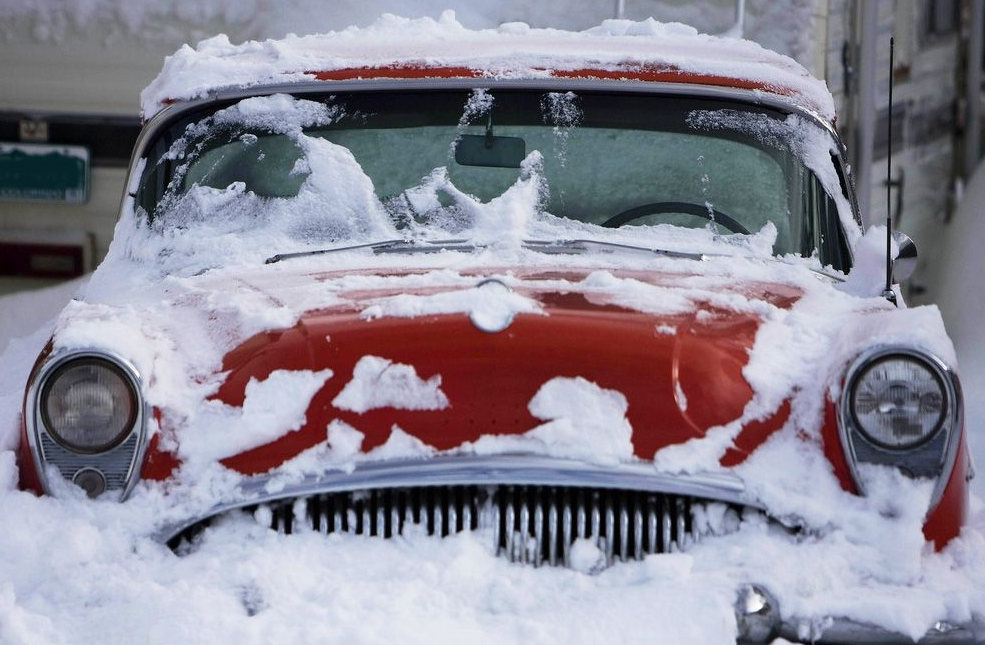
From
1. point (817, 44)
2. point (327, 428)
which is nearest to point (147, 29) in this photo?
point (817, 44)

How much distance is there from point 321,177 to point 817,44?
14.3ft

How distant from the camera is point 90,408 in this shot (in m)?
2.69

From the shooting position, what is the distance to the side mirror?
346cm

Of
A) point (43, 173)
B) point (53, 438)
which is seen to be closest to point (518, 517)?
point (53, 438)

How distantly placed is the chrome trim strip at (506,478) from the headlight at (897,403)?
0.83ft

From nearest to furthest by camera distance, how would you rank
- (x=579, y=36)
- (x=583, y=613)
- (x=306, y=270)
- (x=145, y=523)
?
1. (x=583, y=613)
2. (x=145, y=523)
3. (x=306, y=270)
4. (x=579, y=36)

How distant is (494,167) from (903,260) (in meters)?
0.96

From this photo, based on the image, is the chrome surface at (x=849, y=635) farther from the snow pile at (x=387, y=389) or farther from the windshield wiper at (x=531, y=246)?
the windshield wiper at (x=531, y=246)

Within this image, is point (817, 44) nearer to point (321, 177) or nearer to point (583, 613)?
point (321, 177)

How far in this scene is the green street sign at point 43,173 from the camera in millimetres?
7125

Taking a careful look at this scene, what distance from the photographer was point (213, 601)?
2410mm

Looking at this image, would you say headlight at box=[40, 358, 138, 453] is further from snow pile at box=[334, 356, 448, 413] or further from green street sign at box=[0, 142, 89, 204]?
green street sign at box=[0, 142, 89, 204]

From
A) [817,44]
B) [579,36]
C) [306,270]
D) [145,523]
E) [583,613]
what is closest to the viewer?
[583,613]

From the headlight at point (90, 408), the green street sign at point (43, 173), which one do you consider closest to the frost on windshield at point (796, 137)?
the headlight at point (90, 408)
